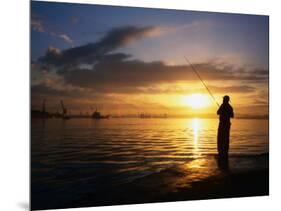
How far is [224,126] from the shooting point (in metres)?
5.89

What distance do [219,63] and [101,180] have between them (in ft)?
6.30

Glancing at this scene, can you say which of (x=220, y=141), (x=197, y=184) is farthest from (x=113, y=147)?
(x=220, y=141)

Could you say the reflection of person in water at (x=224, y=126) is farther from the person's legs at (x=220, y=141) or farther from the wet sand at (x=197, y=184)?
the wet sand at (x=197, y=184)

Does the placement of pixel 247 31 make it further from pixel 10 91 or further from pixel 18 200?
pixel 18 200

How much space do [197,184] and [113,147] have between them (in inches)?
40.5

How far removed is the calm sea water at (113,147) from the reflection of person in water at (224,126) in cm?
7

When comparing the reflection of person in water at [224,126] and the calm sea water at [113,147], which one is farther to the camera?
the reflection of person in water at [224,126]

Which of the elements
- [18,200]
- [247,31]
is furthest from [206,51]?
[18,200]

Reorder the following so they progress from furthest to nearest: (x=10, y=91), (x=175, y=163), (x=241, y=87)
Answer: (x=241, y=87) → (x=175, y=163) → (x=10, y=91)

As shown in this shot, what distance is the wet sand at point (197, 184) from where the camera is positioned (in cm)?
534

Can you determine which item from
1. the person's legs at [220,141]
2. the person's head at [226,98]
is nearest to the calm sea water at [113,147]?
the person's legs at [220,141]

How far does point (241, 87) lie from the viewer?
5.98 metres

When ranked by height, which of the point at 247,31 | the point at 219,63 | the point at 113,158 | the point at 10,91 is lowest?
the point at 113,158

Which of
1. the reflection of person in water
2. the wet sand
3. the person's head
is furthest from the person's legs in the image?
the person's head
